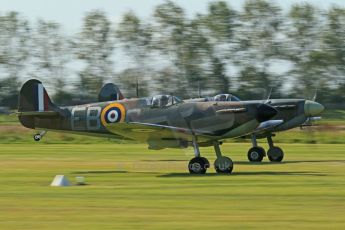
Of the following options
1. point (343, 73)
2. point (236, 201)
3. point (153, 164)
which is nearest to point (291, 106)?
point (153, 164)

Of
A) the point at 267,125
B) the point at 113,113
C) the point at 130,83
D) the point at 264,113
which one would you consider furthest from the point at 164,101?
the point at 130,83

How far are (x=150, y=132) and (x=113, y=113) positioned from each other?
3.13 m

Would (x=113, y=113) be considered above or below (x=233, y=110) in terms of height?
below

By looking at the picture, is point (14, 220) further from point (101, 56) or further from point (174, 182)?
point (101, 56)

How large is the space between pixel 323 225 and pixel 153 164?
14568 millimetres

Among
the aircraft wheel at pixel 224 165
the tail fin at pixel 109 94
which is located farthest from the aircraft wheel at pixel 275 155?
the aircraft wheel at pixel 224 165

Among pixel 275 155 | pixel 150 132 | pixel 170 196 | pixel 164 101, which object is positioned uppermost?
pixel 164 101

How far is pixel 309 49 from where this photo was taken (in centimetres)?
9781

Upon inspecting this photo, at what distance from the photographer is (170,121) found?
24750 millimetres

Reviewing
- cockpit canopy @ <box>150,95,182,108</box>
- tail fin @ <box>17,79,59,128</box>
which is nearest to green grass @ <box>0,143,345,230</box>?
tail fin @ <box>17,79,59,128</box>

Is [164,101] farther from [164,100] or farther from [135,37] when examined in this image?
[135,37]

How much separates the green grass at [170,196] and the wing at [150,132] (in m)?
0.98

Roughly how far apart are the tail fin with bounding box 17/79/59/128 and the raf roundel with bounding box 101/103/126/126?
1.89 meters

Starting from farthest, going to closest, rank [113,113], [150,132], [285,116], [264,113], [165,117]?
[285,116] → [113,113] → [165,117] → [150,132] → [264,113]
